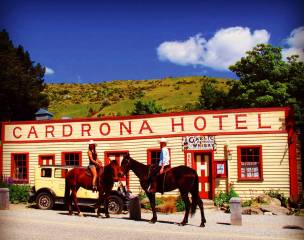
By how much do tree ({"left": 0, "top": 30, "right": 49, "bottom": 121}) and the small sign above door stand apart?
2721 cm

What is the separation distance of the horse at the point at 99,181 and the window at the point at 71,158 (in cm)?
598

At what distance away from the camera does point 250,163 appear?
22609 mm

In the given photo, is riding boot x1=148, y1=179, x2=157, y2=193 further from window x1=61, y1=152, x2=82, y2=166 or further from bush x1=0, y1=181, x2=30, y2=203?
window x1=61, y1=152, x2=82, y2=166

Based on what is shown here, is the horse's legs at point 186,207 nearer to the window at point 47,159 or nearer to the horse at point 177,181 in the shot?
the horse at point 177,181

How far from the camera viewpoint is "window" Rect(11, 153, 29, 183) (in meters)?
26.0

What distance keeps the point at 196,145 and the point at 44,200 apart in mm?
7918

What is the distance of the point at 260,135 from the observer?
2245 centimetres

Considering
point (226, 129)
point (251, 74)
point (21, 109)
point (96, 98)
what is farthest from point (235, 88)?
point (96, 98)

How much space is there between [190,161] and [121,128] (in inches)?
164

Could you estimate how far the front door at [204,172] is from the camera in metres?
23.1

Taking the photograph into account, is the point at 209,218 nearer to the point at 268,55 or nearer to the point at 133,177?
the point at 133,177

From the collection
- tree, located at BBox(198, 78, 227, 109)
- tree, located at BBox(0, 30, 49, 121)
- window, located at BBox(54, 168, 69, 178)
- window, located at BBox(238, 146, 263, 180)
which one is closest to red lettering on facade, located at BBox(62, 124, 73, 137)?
window, located at BBox(54, 168, 69, 178)

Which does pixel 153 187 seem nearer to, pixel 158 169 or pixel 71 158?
pixel 158 169

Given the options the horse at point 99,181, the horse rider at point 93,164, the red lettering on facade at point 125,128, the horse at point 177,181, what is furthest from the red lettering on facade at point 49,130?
the horse at point 177,181
